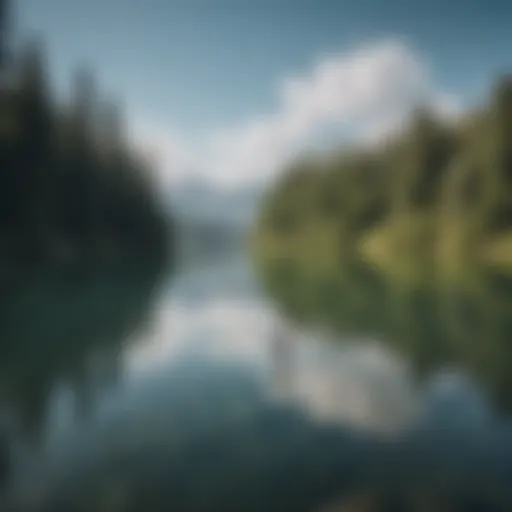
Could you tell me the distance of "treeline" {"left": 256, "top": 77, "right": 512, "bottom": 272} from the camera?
93.2 feet

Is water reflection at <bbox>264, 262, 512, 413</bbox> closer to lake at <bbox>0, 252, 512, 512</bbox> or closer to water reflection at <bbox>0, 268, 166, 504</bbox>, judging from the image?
lake at <bbox>0, 252, 512, 512</bbox>

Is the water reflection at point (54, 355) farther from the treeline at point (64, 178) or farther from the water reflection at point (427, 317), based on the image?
the treeline at point (64, 178)

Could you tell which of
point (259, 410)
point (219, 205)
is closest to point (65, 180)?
point (259, 410)

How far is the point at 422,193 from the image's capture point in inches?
1316

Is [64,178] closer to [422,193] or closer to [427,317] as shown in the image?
[422,193]

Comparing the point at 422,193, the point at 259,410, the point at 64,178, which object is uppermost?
the point at 64,178

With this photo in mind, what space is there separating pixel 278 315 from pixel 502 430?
8.53 m

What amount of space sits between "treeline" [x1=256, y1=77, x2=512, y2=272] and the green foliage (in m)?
10.9

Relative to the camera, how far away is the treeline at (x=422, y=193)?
2841 cm

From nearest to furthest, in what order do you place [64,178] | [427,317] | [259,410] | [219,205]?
1. [259,410]
2. [427,317]
3. [64,178]
4. [219,205]

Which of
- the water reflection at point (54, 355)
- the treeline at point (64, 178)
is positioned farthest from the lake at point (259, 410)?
the treeline at point (64, 178)

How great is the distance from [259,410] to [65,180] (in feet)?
91.3

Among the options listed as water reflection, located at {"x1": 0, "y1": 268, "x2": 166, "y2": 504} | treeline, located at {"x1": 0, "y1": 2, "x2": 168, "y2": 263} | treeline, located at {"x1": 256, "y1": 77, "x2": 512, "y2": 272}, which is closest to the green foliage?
treeline, located at {"x1": 0, "y1": 2, "x2": 168, "y2": 263}

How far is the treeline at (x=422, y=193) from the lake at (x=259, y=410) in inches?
573
